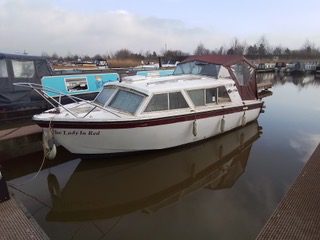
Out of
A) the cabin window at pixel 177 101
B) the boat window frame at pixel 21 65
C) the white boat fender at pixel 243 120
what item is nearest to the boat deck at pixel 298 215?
the cabin window at pixel 177 101

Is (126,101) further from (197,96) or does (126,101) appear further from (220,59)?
(220,59)

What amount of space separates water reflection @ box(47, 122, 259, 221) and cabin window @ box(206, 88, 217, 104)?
4.43 feet

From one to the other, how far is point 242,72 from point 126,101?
4.89m

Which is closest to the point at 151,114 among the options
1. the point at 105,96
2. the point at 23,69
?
the point at 105,96

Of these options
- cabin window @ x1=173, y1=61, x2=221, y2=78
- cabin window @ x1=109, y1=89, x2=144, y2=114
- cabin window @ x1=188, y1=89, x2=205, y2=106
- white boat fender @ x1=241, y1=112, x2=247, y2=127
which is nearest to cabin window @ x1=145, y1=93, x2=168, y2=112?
cabin window @ x1=109, y1=89, x2=144, y2=114

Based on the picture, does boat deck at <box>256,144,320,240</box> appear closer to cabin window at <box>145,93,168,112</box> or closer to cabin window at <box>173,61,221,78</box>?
cabin window at <box>145,93,168,112</box>

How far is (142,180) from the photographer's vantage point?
6.91m

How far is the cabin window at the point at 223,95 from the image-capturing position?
9078 millimetres

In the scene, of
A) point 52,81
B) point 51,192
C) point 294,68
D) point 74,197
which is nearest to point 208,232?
point 74,197

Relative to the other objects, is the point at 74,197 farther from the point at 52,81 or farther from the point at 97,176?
the point at 52,81

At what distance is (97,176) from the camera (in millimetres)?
7055

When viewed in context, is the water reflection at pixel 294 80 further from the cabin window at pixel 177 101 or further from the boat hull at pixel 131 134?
the cabin window at pixel 177 101

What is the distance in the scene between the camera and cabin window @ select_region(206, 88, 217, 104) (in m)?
8.73

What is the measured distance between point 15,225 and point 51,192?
1893mm
